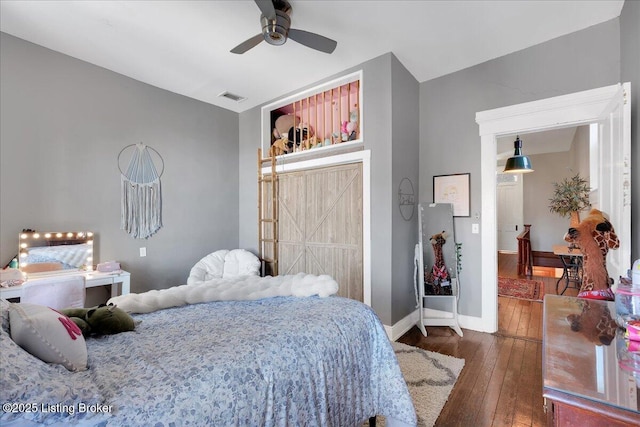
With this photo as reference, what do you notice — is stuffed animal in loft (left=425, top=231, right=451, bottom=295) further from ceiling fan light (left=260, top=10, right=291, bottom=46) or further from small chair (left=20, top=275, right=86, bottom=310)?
small chair (left=20, top=275, right=86, bottom=310)

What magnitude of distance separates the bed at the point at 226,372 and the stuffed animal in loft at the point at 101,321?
0.13 ft

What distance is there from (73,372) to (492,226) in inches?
137

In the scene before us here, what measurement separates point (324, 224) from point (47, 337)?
2867 millimetres

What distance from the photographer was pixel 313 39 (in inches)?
91.7

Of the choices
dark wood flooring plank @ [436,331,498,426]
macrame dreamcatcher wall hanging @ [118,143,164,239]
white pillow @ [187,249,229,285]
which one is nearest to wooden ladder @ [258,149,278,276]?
white pillow @ [187,249,229,285]

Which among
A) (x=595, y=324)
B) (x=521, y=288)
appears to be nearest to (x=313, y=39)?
(x=595, y=324)

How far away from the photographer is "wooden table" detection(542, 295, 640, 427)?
0.69 meters

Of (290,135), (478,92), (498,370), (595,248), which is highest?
(478,92)

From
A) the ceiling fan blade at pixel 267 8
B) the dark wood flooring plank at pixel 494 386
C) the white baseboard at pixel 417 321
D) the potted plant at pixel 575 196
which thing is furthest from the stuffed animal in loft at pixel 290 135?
the potted plant at pixel 575 196

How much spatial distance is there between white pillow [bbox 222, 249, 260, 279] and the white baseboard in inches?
75.2

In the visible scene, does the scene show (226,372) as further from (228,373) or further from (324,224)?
(324,224)

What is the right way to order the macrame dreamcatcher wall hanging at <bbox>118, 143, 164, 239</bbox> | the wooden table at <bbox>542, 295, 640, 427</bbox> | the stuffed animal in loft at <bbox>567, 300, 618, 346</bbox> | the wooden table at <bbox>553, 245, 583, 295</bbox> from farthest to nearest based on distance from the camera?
the wooden table at <bbox>553, 245, 583, 295</bbox> < the macrame dreamcatcher wall hanging at <bbox>118, 143, 164, 239</bbox> < the stuffed animal in loft at <bbox>567, 300, 618, 346</bbox> < the wooden table at <bbox>542, 295, 640, 427</bbox>

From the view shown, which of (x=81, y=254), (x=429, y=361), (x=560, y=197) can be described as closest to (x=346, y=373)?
(x=429, y=361)

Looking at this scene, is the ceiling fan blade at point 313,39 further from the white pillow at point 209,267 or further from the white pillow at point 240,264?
the white pillow at point 209,267
